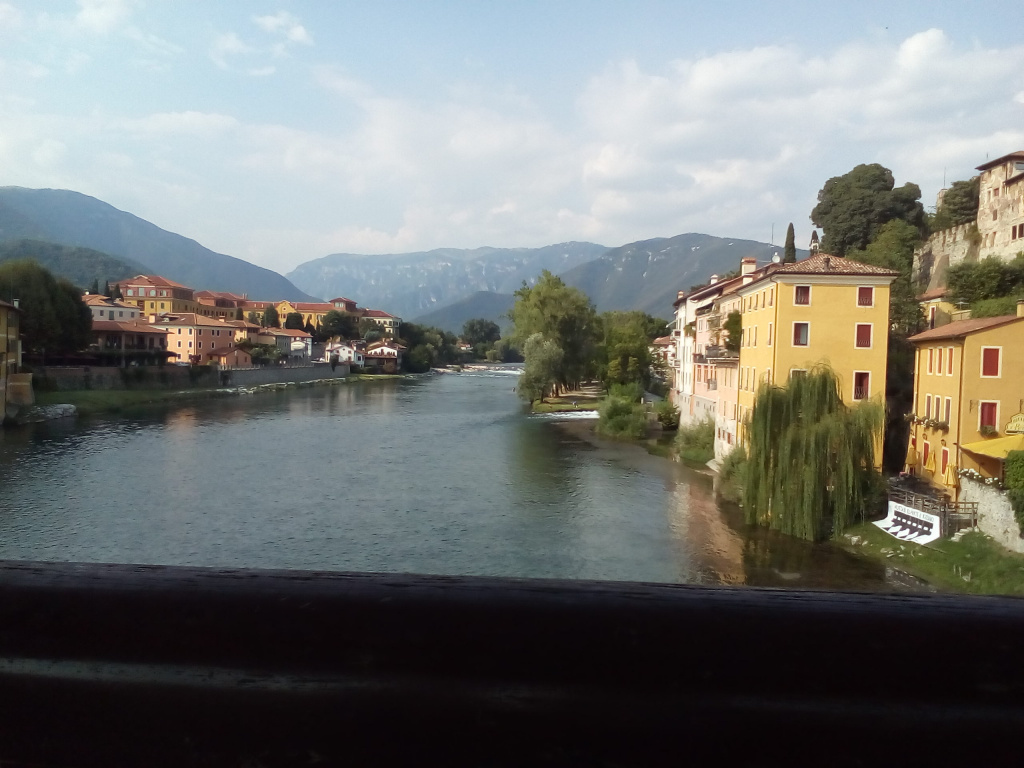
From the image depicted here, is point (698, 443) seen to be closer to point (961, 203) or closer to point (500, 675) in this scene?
point (961, 203)

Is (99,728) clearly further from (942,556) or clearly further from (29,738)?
(942,556)

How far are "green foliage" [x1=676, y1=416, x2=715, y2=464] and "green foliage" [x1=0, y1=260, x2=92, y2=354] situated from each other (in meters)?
32.6

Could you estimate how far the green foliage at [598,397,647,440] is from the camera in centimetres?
3106

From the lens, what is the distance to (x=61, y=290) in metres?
42.0

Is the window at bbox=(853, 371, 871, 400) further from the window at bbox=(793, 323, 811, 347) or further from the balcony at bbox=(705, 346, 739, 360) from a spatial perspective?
the balcony at bbox=(705, 346, 739, 360)

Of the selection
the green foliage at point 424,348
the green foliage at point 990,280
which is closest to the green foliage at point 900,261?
the green foliage at point 990,280

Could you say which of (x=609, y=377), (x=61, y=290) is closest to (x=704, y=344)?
(x=609, y=377)

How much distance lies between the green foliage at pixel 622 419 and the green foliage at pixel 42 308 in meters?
28.7

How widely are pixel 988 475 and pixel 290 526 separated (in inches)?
554

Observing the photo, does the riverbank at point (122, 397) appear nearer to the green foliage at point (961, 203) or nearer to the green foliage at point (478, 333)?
the green foliage at point (961, 203)

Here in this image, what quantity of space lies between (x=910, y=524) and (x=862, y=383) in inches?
208

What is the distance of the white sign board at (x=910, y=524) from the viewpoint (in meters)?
14.0

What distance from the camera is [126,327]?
173 feet

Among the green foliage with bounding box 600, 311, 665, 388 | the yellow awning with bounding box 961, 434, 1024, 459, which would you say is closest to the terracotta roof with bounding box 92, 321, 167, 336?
the green foliage with bounding box 600, 311, 665, 388
